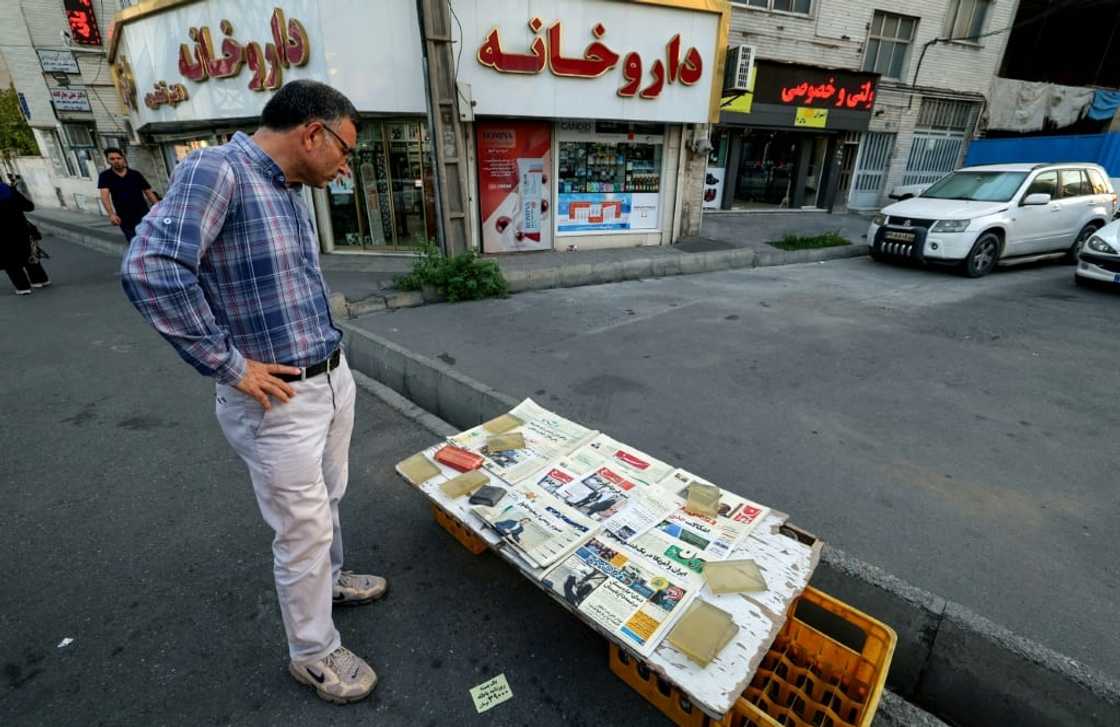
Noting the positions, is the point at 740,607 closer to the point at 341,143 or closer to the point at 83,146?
the point at 341,143

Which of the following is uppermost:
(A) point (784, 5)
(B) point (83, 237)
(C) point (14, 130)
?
(A) point (784, 5)

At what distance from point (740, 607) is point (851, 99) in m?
17.4

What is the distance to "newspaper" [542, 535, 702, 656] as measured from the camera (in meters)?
1.89

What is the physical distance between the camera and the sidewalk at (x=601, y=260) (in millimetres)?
8281

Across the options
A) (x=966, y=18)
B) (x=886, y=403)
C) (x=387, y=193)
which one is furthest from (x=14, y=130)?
A: (x=966, y=18)

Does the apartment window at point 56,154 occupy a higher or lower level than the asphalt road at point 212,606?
higher

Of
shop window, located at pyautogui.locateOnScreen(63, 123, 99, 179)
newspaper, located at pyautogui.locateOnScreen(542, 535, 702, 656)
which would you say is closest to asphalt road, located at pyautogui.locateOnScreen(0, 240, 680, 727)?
newspaper, located at pyautogui.locateOnScreen(542, 535, 702, 656)

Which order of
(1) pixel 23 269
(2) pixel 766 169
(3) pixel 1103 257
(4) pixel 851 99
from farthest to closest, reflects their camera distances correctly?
(2) pixel 766 169
(4) pixel 851 99
(1) pixel 23 269
(3) pixel 1103 257

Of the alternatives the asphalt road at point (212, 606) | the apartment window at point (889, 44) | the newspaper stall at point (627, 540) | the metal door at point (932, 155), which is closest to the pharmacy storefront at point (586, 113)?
the asphalt road at point (212, 606)

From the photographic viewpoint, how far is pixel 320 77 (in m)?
8.48

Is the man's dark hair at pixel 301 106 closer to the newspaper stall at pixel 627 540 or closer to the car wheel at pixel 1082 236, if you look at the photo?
the newspaper stall at pixel 627 540

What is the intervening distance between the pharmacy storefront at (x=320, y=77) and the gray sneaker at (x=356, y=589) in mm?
7520

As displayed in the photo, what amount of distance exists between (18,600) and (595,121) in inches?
409

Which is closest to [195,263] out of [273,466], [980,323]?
[273,466]
